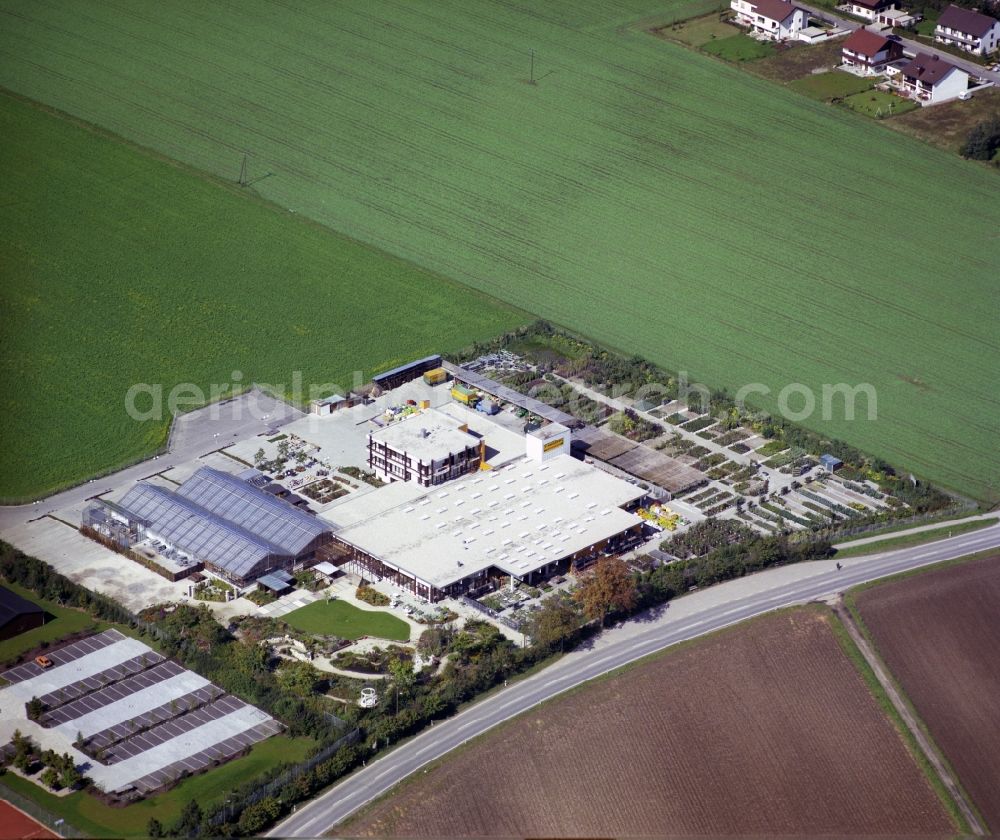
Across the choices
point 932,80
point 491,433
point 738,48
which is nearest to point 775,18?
point 738,48

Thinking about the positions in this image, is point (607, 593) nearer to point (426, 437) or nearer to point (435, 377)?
point (426, 437)

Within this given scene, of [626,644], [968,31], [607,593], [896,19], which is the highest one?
[968,31]

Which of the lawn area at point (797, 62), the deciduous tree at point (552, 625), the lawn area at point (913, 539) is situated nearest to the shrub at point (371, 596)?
the deciduous tree at point (552, 625)

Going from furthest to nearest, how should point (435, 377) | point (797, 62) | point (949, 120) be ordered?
point (797, 62), point (949, 120), point (435, 377)

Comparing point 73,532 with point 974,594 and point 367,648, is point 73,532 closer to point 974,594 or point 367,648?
point 367,648

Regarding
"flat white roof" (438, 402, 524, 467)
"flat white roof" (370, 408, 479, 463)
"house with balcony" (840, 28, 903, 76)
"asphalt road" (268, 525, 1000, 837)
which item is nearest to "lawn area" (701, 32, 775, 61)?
"house with balcony" (840, 28, 903, 76)

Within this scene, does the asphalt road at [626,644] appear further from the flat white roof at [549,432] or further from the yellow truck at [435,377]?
the yellow truck at [435,377]

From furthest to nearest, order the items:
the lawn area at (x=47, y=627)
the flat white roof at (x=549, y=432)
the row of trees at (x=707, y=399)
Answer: the row of trees at (x=707, y=399), the flat white roof at (x=549, y=432), the lawn area at (x=47, y=627)
